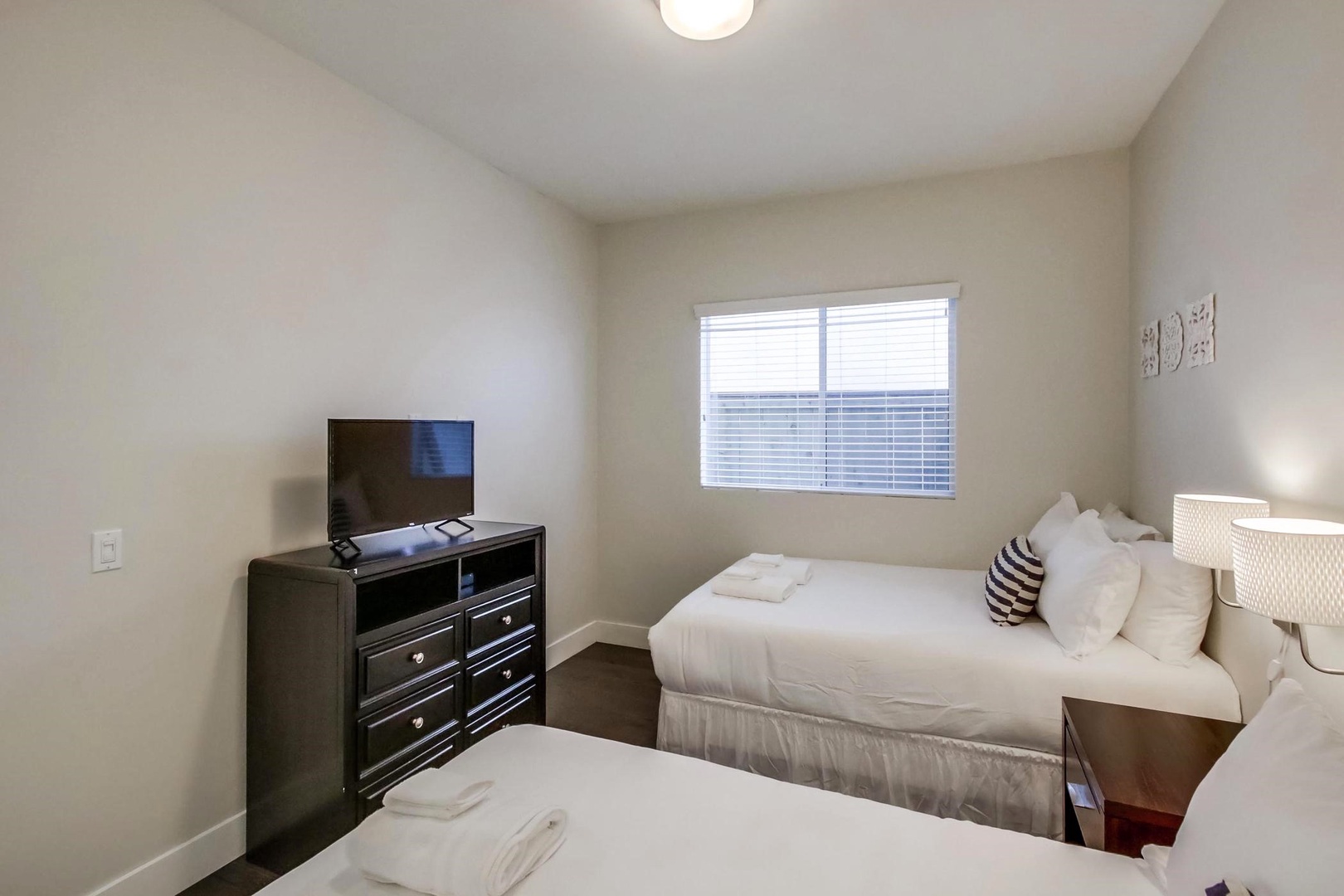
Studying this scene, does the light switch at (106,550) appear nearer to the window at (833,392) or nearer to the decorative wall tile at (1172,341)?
the window at (833,392)

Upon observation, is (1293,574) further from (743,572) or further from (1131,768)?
(743,572)

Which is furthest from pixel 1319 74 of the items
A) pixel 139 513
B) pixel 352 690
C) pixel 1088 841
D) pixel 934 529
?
pixel 139 513

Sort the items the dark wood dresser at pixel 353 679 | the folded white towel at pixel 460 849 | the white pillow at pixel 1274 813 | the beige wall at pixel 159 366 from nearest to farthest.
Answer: the white pillow at pixel 1274 813
the folded white towel at pixel 460 849
the beige wall at pixel 159 366
the dark wood dresser at pixel 353 679

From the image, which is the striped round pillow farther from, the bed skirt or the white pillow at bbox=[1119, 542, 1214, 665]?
the bed skirt

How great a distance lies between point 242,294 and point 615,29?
1.62m

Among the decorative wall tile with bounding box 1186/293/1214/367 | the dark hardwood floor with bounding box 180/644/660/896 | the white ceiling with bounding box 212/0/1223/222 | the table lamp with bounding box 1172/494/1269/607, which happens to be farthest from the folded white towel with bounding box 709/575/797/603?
the white ceiling with bounding box 212/0/1223/222

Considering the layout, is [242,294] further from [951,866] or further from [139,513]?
[951,866]

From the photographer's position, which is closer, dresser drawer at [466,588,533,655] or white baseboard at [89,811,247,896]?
white baseboard at [89,811,247,896]

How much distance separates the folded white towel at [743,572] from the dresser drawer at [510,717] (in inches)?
42.2

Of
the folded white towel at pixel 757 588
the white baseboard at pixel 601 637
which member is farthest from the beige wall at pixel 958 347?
the folded white towel at pixel 757 588

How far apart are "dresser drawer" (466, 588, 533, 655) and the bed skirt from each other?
2.29 ft

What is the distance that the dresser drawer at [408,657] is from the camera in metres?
2.04

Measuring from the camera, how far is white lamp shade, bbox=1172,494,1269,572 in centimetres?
173

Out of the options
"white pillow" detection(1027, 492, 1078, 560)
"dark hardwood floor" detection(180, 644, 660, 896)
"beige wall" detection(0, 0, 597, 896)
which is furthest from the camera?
"dark hardwood floor" detection(180, 644, 660, 896)
